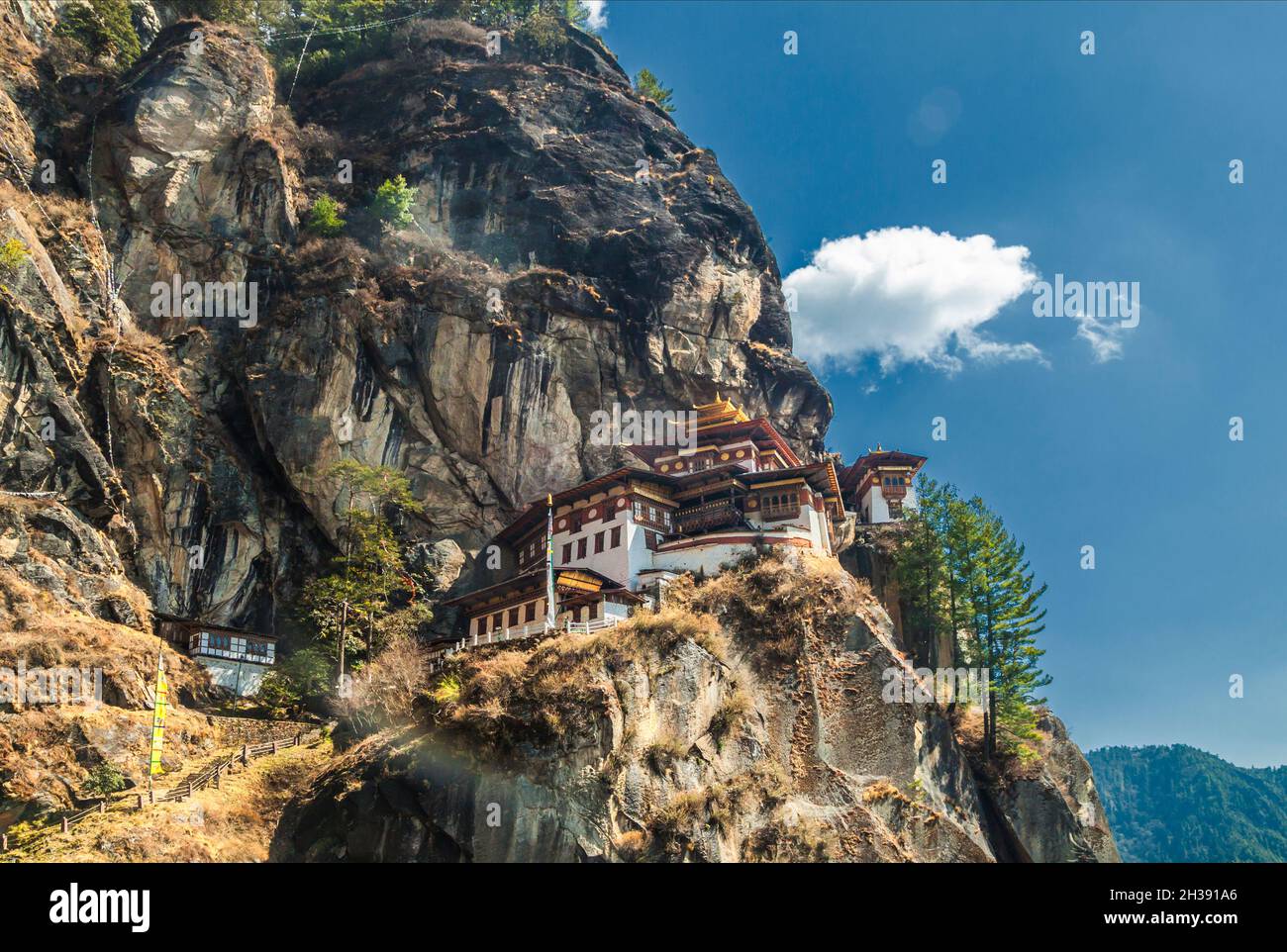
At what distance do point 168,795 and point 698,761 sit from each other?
1977 cm

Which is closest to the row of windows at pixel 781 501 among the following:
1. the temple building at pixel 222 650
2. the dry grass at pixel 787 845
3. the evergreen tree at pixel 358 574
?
the evergreen tree at pixel 358 574

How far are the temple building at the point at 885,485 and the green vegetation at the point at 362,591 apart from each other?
33.7m

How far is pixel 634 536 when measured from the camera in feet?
177

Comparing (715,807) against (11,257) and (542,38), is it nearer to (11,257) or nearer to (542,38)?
(11,257)

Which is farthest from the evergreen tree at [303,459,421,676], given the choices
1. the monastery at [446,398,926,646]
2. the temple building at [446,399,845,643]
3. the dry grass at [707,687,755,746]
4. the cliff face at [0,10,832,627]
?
the dry grass at [707,687,755,746]

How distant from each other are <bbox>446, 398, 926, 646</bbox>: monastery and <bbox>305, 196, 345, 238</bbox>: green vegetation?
996 inches

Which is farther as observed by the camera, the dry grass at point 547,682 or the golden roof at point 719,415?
the golden roof at point 719,415

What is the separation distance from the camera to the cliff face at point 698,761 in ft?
124

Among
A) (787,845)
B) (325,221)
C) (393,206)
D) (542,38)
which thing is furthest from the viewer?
(542,38)

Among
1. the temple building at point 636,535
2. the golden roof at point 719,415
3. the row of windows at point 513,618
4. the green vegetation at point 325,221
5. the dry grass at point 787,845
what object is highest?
the green vegetation at point 325,221

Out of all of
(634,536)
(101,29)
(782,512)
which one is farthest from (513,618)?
(101,29)

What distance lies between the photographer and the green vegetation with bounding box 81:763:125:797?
3688 cm

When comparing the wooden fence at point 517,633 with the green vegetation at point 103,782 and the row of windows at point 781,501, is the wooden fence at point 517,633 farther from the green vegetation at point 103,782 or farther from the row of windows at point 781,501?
the row of windows at point 781,501

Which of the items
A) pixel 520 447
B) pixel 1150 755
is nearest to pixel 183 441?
pixel 520 447
